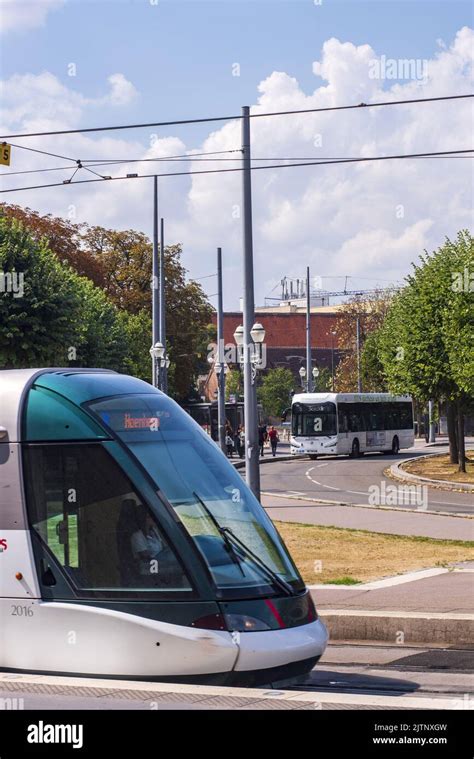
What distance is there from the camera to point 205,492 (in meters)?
9.73

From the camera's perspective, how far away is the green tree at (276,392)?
10169cm

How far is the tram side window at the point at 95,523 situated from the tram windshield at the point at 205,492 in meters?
0.25

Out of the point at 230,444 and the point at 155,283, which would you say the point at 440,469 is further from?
the point at 230,444

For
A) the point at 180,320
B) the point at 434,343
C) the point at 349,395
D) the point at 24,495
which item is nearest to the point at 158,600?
the point at 24,495

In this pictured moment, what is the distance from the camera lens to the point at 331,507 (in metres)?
30.4

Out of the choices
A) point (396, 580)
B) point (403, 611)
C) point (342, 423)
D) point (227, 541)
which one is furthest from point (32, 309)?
point (227, 541)

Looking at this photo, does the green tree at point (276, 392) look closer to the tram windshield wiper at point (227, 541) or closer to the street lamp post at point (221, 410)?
the street lamp post at point (221, 410)

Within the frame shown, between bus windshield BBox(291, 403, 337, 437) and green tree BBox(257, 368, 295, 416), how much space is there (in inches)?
1640

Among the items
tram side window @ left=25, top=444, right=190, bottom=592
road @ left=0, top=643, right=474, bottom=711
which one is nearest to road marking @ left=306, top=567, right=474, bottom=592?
road @ left=0, top=643, right=474, bottom=711

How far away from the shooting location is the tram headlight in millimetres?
9164

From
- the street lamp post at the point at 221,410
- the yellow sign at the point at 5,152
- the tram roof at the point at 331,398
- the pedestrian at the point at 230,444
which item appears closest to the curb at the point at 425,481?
the street lamp post at the point at 221,410

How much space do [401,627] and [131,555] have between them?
4401 mm

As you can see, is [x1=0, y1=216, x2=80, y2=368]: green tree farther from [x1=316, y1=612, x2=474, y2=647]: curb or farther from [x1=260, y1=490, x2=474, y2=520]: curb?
[x1=316, y1=612, x2=474, y2=647]: curb

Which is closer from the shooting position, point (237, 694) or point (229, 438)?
point (237, 694)
